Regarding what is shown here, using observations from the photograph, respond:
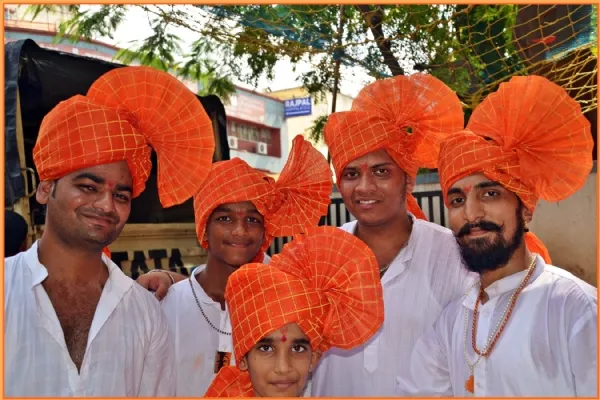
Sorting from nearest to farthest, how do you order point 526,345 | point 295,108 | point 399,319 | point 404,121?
point 526,345, point 399,319, point 404,121, point 295,108

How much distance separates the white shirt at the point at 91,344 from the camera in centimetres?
241

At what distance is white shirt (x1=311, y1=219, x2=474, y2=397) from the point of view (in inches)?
121

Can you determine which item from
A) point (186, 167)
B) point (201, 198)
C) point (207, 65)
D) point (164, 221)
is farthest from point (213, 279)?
point (207, 65)

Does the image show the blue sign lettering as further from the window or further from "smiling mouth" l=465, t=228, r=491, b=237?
"smiling mouth" l=465, t=228, r=491, b=237

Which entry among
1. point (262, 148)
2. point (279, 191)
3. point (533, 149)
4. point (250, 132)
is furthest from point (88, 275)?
point (262, 148)

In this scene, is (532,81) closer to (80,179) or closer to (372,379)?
(372,379)

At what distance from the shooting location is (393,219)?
3385mm

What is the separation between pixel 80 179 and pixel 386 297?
1.61 metres

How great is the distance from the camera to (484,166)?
8.60ft

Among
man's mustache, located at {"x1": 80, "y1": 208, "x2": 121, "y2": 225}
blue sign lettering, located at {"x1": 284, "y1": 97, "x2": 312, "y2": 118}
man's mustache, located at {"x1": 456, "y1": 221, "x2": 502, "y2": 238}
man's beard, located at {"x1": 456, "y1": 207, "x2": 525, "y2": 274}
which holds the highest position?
blue sign lettering, located at {"x1": 284, "y1": 97, "x2": 312, "y2": 118}

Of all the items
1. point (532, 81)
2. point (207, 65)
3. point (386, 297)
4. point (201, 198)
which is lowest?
point (386, 297)

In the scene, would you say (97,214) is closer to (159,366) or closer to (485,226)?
(159,366)

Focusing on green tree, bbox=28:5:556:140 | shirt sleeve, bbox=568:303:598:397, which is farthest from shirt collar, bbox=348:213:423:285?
green tree, bbox=28:5:556:140

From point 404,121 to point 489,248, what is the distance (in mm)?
1196
